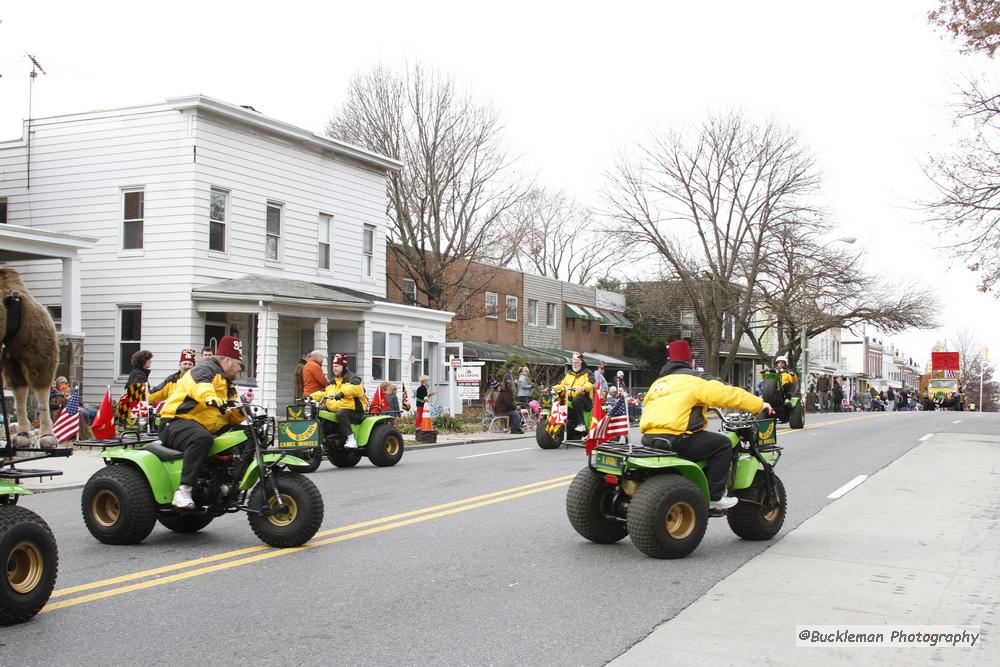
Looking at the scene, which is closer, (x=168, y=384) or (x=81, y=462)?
(x=168, y=384)

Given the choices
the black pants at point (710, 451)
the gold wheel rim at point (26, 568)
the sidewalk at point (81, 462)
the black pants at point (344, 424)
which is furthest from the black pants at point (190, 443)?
the black pants at point (344, 424)

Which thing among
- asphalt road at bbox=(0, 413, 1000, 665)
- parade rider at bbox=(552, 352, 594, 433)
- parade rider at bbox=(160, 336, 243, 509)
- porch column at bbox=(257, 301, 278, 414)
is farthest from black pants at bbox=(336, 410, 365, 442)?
porch column at bbox=(257, 301, 278, 414)

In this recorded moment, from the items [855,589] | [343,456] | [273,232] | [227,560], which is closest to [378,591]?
[227,560]

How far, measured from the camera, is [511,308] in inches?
1779

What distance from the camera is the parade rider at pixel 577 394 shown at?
1905cm

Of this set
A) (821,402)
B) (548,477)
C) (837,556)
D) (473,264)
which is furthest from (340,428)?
(821,402)

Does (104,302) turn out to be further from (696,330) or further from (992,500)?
(696,330)

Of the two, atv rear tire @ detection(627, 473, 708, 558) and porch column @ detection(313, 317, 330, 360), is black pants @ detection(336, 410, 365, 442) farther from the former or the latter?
porch column @ detection(313, 317, 330, 360)

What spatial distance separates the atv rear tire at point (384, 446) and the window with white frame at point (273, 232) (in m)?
12.0

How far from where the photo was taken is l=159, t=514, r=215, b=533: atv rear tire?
8.71 meters

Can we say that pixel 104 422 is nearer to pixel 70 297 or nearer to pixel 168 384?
pixel 168 384

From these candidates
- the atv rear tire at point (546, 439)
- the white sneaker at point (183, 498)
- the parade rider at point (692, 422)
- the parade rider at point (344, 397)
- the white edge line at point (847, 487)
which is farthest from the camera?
the atv rear tire at point (546, 439)

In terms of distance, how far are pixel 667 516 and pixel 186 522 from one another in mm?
4441

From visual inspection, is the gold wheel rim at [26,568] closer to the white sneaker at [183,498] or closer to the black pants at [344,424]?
the white sneaker at [183,498]
